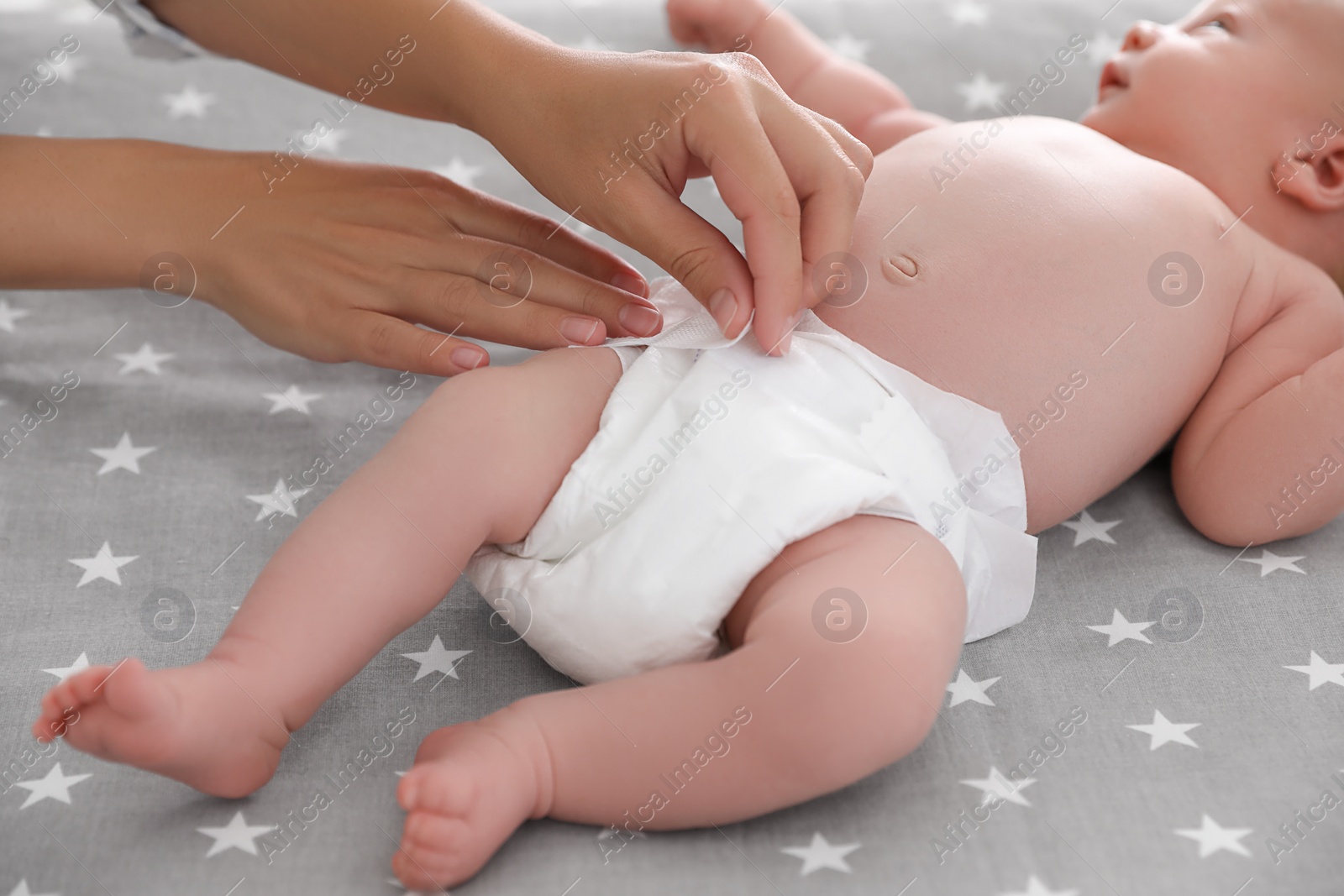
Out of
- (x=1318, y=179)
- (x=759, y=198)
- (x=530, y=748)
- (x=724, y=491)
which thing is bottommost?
(x=530, y=748)

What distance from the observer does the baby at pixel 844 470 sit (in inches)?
31.1

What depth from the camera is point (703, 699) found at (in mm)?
802

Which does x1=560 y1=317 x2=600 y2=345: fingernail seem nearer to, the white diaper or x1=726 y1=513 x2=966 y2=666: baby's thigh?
the white diaper

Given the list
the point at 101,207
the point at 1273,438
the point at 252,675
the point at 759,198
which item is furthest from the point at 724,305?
the point at 101,207

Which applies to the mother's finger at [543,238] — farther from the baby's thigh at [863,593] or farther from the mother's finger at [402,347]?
the baby's thigh at [863,593]

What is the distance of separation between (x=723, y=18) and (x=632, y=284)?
0.63 meters

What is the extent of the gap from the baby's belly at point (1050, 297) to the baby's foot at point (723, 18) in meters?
0.47

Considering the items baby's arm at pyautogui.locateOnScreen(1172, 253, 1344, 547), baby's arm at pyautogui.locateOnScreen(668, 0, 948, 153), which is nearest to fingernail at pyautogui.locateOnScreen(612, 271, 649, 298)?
baby's arm at pyautogui.locateOnScreen(668, 0, 948, 153)

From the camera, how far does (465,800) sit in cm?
74

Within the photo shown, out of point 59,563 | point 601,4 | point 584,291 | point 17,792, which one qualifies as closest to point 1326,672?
point 584,291

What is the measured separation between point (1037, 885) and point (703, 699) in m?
0.27

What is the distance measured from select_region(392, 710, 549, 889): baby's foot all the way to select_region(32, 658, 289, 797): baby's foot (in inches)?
5.2

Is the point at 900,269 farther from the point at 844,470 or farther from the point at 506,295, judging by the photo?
the point at 506,295

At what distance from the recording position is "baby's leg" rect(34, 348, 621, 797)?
730mm
